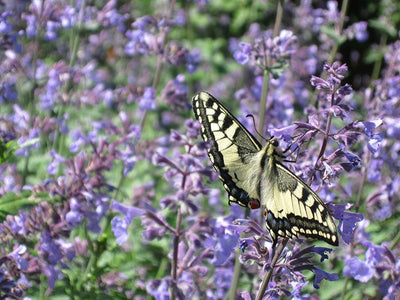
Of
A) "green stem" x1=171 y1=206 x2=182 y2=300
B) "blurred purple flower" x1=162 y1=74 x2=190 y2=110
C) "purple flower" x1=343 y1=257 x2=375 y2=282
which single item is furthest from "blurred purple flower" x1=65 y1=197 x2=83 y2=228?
"blurred purple flower" x1=162 y1=74 x2=190 y2=110

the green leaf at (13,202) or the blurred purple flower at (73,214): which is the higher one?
the green leaf at (13,202)

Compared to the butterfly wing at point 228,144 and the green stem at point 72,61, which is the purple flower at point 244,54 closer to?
the butterfly wing at point 228,144

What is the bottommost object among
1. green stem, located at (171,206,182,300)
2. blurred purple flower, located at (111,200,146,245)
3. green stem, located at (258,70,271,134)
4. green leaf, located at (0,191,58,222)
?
green stem, located at (171,206,182,300)

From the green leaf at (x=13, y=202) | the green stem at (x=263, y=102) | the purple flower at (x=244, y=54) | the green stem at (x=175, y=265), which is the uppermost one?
the purple flower at (x=244, y=54)


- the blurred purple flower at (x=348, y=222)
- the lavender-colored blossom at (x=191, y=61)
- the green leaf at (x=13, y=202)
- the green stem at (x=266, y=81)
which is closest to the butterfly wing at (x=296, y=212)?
the blurred purple flower at (x=348, y=222)

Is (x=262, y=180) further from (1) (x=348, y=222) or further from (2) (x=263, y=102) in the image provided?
(2) (x=263, y=102)

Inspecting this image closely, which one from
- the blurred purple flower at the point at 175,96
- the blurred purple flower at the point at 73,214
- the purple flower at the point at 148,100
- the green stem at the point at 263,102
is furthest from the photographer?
the blurred purple flower at the point at 175,96

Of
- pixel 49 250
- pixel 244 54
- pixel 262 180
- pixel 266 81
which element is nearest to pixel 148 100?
pixel 244 54

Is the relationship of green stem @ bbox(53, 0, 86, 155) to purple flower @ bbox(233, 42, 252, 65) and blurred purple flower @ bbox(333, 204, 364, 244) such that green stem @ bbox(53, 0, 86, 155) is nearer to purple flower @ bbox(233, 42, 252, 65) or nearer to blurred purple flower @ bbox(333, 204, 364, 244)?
purple flower @ bbox(233, 42, 252, 65)
